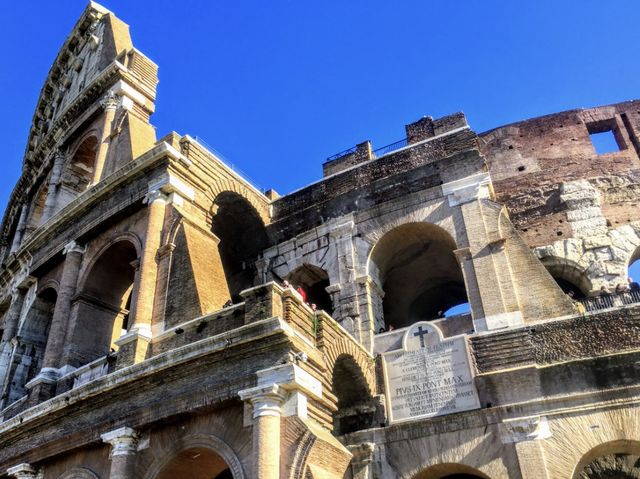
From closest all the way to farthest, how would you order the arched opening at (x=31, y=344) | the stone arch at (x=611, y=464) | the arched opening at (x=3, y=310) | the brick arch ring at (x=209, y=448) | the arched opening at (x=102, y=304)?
1. the brick arch ring at (x=209, y=448)
2. the stone arch at (x=611, y=464)
3. the arched opening at (x=102, y=304)
4. the arched opening at (x=31, y=344)
5. the arched opening at (x=3, y=310)

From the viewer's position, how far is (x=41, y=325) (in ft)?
49.8

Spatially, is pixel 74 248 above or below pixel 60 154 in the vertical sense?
below

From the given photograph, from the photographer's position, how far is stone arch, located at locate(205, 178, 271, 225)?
13.8 metres

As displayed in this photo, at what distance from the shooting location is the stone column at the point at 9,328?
14.8 metres

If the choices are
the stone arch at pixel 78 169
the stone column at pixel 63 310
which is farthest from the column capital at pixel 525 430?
the stone arch at pixel 78 169

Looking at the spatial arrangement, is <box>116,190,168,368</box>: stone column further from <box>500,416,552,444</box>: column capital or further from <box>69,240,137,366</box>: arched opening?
<box>500,416,552,444</box>: column capital

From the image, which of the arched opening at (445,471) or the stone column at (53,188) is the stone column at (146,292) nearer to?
the arched opening at (445,471)

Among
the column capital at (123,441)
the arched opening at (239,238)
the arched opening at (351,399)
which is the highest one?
the arched opening at (239,238)

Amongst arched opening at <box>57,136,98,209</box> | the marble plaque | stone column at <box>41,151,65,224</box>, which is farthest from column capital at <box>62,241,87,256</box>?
the marble plaque

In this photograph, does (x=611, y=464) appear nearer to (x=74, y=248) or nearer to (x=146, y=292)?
(x=146, y=292)

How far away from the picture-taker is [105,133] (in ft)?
54.0

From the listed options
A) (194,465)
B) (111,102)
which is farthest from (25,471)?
(111,102)

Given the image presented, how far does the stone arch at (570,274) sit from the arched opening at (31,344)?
12.1m

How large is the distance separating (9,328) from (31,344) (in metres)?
0.88
